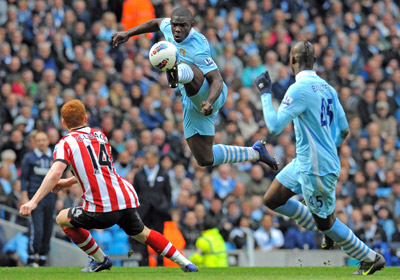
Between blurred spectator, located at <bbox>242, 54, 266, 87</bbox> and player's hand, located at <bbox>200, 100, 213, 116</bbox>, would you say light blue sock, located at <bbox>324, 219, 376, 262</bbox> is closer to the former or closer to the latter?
player's hand, located at <bbox>200, 100, 213, 116</bbox>

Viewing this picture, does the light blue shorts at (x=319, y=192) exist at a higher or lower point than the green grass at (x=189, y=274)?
higher

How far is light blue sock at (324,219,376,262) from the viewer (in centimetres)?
870

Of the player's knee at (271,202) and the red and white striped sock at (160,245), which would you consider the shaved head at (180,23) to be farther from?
the red and white striped sock at (160,245)

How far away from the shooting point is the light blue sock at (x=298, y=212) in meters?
9.30

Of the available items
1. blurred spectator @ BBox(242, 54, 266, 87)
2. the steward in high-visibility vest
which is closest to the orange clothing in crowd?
blurred spectator @ BBox(242, 54, 266, 87)

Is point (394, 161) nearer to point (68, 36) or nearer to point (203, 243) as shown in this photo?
point (203, 243)

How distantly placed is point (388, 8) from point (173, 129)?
28.7ft

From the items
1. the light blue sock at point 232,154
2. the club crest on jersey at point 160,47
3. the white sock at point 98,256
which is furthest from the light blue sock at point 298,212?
the club crest on jersey at point 160,47

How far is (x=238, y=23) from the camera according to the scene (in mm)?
19672

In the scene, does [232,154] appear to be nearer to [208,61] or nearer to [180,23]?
[208,61]

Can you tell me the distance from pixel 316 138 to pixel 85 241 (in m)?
2.65

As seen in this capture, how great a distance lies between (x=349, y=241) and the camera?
870cm

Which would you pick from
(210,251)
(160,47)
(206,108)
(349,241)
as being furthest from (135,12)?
(349,241)

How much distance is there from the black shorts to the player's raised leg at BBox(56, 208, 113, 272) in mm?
52
